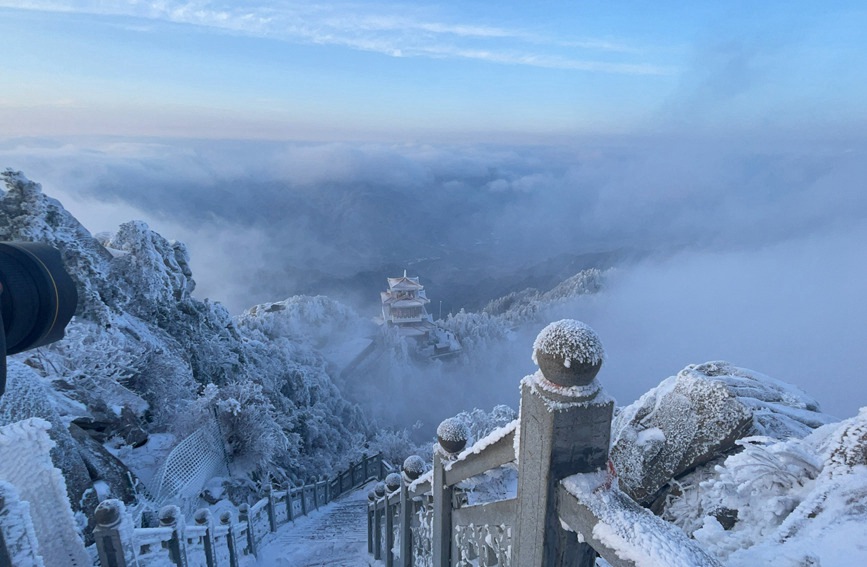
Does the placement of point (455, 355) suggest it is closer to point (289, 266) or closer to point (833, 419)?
point (833, 419)

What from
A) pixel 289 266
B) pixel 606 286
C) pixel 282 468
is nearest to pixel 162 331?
pixel 282 468

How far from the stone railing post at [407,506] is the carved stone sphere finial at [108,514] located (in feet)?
8.08

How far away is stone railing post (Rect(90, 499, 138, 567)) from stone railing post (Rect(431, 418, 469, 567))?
296 centimetres

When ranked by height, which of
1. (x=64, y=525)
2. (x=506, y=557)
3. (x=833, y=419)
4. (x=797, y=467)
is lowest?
(x=64, y=525)

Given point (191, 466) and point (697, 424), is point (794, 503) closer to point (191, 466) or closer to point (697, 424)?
point (697, 424)

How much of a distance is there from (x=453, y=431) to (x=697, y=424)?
312cm

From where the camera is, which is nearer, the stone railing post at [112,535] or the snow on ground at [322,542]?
the stone railing post at [112,535]

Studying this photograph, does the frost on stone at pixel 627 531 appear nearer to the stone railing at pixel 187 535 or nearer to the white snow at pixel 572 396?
the white snow at pixel 572 396

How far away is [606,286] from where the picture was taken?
58.3 m

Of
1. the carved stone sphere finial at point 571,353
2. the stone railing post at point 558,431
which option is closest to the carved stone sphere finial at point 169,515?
the stone railing post at point 558,431

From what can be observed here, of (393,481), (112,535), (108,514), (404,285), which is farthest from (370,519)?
(404,285)

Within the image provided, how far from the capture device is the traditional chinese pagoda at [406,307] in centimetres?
3294

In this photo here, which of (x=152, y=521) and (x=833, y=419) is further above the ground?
(x=833, y=419)

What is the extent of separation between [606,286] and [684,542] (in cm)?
6117
